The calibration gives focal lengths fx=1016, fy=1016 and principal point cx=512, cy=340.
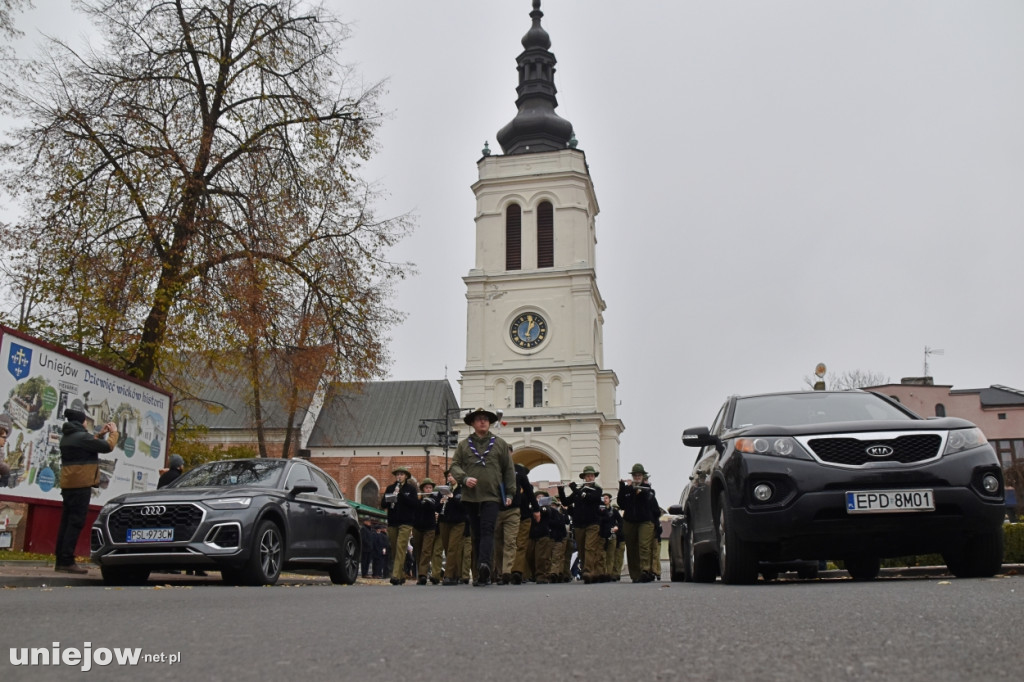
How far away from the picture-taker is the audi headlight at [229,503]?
10.7 m

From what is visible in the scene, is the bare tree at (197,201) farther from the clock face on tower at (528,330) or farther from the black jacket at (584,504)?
the clock face on tower at (528,330)

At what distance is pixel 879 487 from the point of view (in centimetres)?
755

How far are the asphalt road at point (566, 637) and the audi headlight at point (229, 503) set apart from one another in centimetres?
366

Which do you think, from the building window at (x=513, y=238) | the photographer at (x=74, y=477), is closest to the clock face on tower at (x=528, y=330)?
the building window at (x=513, y=238)

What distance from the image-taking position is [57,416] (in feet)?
47.4

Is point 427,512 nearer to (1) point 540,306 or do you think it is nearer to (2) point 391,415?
(1) point 540,306

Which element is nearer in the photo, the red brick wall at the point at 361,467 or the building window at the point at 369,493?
the red brick wall at the point at 361,467

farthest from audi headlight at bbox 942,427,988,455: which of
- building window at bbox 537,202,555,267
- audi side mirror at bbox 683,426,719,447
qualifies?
building window at bbox 537,202,555,267

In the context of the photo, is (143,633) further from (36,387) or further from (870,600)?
(36,387)

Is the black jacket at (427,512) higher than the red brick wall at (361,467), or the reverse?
the red brick wall at (361,467)

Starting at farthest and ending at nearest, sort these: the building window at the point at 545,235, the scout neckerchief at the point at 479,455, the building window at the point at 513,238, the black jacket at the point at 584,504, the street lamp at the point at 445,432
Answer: the building window at the point at 513,238
the building window at the point at 545,235
the street lamp at the point at 445,432
the black jacket at the point at 584,504
the scout neckerchief at the point at 479,455

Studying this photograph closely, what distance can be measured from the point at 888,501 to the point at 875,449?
15.7 inches

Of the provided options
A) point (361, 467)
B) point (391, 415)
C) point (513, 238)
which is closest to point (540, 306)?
point (513, 238)

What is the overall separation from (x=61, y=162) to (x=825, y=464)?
15351mm
